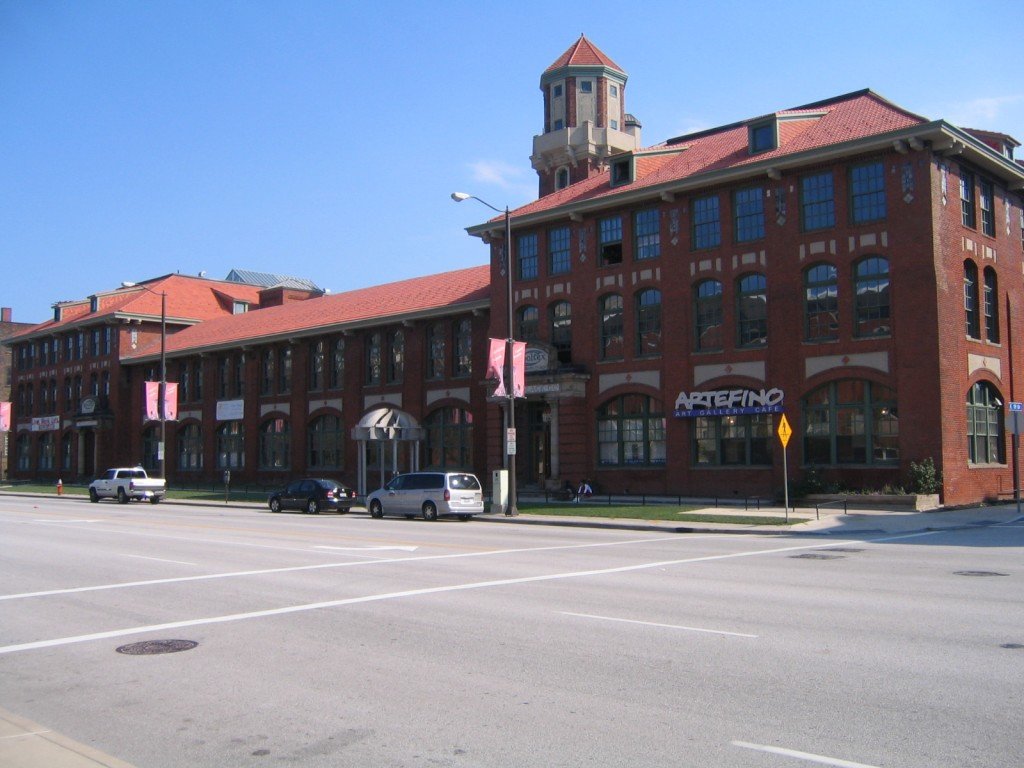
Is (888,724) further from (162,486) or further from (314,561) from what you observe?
(162,486)

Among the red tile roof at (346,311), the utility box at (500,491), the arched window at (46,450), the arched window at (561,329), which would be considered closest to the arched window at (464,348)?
→ the red tile roof at (346,311)

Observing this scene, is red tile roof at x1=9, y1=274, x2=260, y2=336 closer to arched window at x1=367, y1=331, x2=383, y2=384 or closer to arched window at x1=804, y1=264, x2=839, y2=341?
arched window at x1=367, y1=331, x2=383, y2=384

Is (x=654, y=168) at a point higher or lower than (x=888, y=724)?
higher

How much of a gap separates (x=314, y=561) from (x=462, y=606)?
21.9 feet

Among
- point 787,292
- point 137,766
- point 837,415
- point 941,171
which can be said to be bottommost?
point 137,766

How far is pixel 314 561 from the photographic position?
1827 centimetres

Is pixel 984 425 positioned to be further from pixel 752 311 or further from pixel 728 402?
pixel 752 311

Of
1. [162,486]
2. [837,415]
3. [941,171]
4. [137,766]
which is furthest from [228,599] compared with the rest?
[162,486]

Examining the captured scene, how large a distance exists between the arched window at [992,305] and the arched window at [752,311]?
796 cm

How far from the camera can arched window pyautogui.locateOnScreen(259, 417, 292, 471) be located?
2217 inches

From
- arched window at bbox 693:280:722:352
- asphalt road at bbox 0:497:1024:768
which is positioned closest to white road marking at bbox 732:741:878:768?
asphalt road at bbox 0:497:1024:768

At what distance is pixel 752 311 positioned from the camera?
1403 inches

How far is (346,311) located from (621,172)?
20.6 m

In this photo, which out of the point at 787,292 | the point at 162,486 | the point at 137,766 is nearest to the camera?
the point at 137,766
